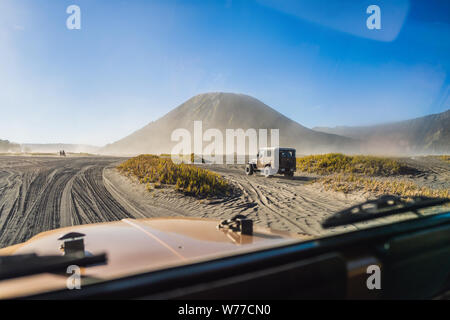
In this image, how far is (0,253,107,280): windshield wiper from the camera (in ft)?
2.35

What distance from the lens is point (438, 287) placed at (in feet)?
4.48

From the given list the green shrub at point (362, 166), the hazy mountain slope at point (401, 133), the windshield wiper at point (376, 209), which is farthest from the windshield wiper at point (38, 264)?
the green shrub at point (362, 166)

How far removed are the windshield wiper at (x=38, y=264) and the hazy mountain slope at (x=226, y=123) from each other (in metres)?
82.3

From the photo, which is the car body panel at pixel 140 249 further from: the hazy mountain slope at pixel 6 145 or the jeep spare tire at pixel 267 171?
the jeep spare tire at pixel 267 171

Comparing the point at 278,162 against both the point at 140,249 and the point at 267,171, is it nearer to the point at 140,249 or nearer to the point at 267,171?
the point at 267,171

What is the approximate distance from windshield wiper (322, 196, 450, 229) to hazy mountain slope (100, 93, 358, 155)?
81.9 meters

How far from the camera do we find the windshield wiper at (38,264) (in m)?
0.72

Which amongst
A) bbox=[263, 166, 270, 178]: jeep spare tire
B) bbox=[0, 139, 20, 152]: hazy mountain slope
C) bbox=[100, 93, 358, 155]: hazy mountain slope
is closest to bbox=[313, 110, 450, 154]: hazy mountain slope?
bbox=[0, 139, 20, 152]: hazy mountain slope

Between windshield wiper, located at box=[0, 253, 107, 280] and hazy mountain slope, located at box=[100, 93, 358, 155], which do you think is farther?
hazy mountain slope, located at box=[100, 93, 358, 155]

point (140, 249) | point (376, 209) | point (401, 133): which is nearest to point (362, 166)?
point (401, 133)

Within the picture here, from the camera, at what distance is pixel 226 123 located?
9575 cm

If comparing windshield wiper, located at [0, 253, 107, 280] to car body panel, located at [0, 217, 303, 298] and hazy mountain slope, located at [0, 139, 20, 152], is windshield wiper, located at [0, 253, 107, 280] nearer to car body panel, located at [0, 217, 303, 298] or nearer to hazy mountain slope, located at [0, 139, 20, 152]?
car body panel, located at [0, 217, 303, 298]
